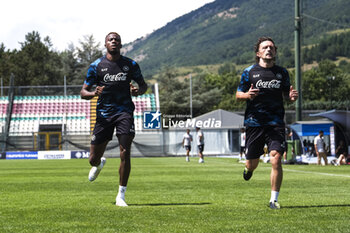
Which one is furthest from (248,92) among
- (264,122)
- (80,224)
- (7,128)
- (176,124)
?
(7,128)

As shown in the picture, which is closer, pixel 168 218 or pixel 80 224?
pixel 80 224

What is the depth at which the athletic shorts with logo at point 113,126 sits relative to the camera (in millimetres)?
8180

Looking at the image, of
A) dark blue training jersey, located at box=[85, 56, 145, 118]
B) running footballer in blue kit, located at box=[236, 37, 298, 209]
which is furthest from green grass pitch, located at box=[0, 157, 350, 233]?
dark blue training jersey, located at box=[85, 56, 145, 118]

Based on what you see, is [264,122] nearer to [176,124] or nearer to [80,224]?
[80,224]

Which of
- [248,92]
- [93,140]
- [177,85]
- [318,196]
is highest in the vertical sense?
[177,85]

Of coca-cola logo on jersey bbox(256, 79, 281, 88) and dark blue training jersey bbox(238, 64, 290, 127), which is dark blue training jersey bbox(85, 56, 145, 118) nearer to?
dark blue training jersey bbox(238, 64, 290, 127)

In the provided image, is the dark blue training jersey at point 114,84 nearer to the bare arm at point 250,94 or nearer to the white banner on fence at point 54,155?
the bare arm at point 250,94

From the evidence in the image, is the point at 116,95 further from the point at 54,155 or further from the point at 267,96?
the point at 54,155

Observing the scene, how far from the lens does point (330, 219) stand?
633 cm

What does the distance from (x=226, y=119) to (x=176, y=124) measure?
4.29 metres

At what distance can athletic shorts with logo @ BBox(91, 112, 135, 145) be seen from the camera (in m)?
8.18

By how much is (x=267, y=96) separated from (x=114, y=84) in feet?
7.08

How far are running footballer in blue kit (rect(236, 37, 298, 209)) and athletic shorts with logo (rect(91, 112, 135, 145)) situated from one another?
5.19 ft

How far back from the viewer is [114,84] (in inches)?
326
